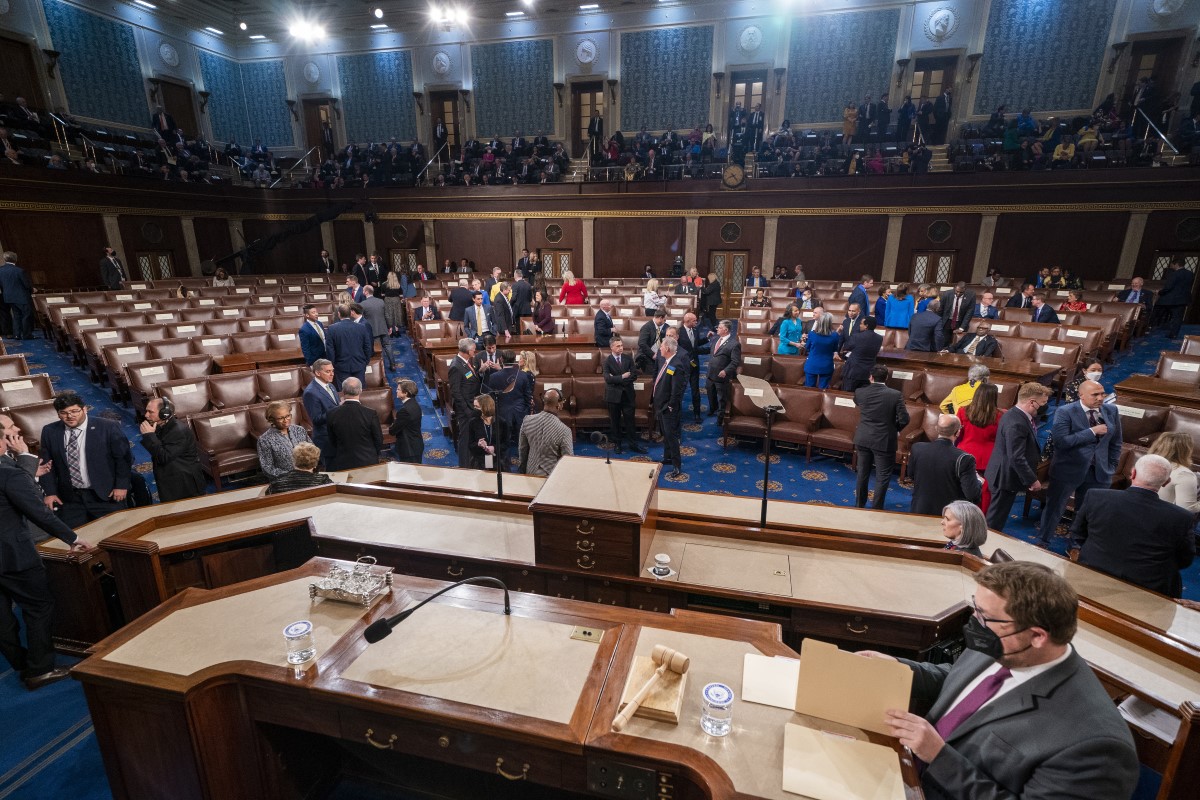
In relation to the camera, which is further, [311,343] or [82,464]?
[311,343]

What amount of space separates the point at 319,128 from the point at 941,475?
2588cm

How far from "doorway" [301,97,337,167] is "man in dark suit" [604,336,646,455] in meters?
21.0

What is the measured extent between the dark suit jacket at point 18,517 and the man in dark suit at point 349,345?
3.86 meters

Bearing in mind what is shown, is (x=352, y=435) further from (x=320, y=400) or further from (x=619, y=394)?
(x=619, y=394)

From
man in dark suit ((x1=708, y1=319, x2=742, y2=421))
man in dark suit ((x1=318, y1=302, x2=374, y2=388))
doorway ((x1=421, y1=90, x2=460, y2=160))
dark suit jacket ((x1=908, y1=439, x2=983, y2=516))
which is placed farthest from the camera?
doorway ((x1=421, y1=90, x2=460, y2=160))

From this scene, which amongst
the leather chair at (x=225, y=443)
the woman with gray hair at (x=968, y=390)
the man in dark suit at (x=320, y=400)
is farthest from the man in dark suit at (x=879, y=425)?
the leather chair at (x=225, y=443)

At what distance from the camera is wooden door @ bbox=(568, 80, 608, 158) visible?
2072cm

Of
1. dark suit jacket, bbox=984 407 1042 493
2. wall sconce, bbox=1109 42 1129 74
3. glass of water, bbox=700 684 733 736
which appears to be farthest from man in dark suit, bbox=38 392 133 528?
wall sconce, bbox=1109 42 1129 74

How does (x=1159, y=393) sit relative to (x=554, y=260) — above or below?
below

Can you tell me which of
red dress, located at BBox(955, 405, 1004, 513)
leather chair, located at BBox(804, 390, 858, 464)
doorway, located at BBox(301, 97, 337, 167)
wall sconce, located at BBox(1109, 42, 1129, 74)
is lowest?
leather chair, located at BBox(804, 390, 858, 464)

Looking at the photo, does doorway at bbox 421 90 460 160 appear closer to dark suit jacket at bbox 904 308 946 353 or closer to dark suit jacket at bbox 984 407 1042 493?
dark suit jacket at bbox 904 308 946 353

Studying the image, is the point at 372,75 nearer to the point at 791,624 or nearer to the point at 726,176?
the point at 726,176

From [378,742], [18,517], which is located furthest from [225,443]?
[378,742]

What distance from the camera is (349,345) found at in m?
7.19
